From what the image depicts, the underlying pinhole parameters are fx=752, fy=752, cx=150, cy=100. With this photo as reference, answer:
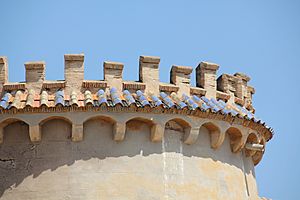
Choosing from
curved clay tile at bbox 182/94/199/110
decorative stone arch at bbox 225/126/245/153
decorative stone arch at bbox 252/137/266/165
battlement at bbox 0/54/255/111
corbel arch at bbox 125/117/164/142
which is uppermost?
battlement at bbox 0/54/255/111

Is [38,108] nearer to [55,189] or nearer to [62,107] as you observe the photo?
[62,107]

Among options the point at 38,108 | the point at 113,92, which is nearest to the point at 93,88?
the point at 113,92

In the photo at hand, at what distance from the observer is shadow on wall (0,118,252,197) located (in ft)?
49.1

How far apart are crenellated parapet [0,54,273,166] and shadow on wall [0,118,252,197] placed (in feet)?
0.58

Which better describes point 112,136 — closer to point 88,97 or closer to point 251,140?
point 88,97

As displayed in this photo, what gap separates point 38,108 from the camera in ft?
48.5

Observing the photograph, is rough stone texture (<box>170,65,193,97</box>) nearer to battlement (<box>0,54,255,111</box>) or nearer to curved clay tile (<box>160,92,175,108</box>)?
battlement (<box>0,54,255,111</box>)

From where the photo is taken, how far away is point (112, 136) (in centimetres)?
1524

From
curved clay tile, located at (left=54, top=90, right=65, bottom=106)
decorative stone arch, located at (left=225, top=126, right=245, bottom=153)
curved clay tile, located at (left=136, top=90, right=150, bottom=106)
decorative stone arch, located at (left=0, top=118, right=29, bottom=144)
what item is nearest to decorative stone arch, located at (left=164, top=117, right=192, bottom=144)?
curved clay tile, located at (left=136, top=90, right=150, bottom=106)

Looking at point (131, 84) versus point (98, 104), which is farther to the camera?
point (131, 84)

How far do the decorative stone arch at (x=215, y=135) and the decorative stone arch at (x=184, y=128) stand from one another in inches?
17.5

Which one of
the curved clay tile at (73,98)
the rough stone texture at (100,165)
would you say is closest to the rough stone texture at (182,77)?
the rough stone texture at (100,165)

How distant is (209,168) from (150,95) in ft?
6.59

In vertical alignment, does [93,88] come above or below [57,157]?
above
